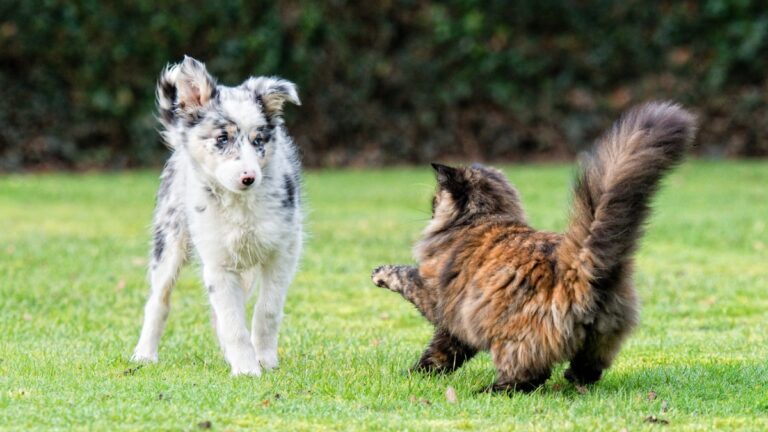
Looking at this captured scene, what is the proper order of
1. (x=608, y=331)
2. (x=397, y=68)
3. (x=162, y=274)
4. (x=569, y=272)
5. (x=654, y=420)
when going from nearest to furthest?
(x=654, y=420), (x=569, y=272), (x=608, y=331), (x=162, y=274), (x=397, y=68)

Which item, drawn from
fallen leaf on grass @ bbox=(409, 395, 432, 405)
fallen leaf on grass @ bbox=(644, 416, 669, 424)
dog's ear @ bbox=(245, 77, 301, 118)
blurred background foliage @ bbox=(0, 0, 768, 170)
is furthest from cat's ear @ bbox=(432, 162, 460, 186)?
blurred background foliage @ bbox=(0, 0, 768, 170)

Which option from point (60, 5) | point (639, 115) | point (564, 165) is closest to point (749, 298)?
point (639, 115)

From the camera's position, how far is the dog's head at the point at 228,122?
22.4 feet

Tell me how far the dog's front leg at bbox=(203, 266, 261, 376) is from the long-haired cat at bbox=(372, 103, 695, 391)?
1.11m

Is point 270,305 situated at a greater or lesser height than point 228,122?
lesser

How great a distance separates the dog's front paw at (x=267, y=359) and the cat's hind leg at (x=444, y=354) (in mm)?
939

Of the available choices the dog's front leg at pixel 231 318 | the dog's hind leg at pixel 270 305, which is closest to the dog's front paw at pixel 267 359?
the dog's hind leg at pixel 270 305

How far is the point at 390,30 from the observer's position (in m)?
19.8

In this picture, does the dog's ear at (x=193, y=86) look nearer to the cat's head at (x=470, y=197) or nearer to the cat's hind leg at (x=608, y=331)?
the cat's head at (x=470, y=197)

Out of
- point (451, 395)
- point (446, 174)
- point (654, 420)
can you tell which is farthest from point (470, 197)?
point (654, 420)

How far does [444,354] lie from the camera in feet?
22.3

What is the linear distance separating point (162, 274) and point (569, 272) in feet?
9.94

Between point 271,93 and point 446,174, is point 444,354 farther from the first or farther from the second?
point 271,93

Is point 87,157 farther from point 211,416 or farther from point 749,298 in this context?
point 211,416
